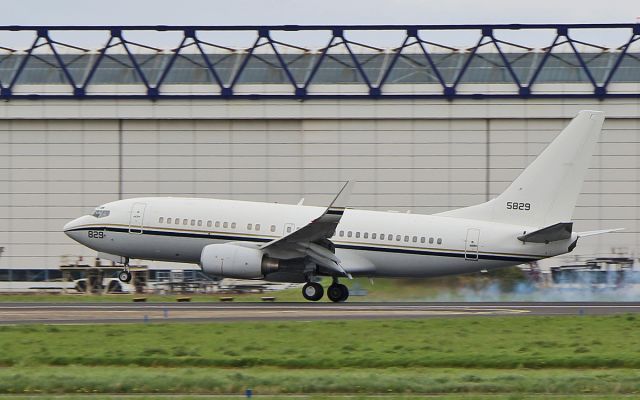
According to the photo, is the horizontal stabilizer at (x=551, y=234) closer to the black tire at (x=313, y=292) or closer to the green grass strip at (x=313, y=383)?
the black tire at (x=313, y=292)

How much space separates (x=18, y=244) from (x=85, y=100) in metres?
8.66

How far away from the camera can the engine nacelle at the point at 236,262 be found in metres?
41.9

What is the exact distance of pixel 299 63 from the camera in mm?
63844

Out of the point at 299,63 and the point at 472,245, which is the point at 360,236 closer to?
the point at 472,245

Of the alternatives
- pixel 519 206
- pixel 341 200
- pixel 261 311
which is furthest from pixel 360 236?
pixel 261 311

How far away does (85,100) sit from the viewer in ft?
201

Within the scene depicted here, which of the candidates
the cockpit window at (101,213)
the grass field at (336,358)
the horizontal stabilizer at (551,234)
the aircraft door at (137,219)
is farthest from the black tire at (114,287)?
the grass field at (336,358)

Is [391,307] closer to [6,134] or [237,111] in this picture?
[237,111]

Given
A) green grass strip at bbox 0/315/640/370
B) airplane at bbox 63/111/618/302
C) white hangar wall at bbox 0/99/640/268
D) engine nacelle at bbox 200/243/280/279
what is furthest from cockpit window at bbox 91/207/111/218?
green grass strip at bbox 0/315/640/370

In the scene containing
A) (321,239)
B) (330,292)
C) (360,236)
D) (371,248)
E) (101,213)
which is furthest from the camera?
(101,213)

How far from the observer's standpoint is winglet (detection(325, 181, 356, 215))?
39906mm

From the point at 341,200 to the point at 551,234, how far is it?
827cm

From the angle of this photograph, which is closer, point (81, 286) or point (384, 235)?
point (384, 235)

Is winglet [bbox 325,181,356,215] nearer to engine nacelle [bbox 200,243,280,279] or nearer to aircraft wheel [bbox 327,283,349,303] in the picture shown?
engine nacelle [bbox 200,243,280,279]
